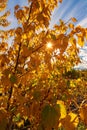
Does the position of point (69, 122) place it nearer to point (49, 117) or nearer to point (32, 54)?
point (49, 117)

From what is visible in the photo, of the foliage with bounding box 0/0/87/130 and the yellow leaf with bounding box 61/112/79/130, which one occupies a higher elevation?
the foliage with bounding box 0/0/87/130

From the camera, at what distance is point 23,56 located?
123 inches

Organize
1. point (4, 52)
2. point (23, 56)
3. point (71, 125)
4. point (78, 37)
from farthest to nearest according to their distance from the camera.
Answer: point (4, 52) → point (23, 56) → point (78, 37) → point (71, 125)

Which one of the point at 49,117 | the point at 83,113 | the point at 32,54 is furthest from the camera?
the point at 32,54

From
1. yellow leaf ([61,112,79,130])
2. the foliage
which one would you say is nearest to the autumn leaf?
yellow leaf ([61,112,79,130])

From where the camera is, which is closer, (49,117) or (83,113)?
(49,117)

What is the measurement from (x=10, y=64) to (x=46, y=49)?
1.90 feet

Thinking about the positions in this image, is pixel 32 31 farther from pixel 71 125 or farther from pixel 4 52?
pixel 71 125

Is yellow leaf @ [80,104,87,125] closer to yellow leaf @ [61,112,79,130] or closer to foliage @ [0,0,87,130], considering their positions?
yellow leaf @ [61,112,79,130]

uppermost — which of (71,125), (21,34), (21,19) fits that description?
(21,19)

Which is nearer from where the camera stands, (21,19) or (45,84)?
(21,19)

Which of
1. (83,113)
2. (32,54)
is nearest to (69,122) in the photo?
(83,113)

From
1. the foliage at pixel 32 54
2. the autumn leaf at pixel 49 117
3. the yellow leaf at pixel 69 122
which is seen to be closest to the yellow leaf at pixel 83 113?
the yellow leaf at pixel 69 122

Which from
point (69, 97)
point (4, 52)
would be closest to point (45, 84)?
point (69, 97)
